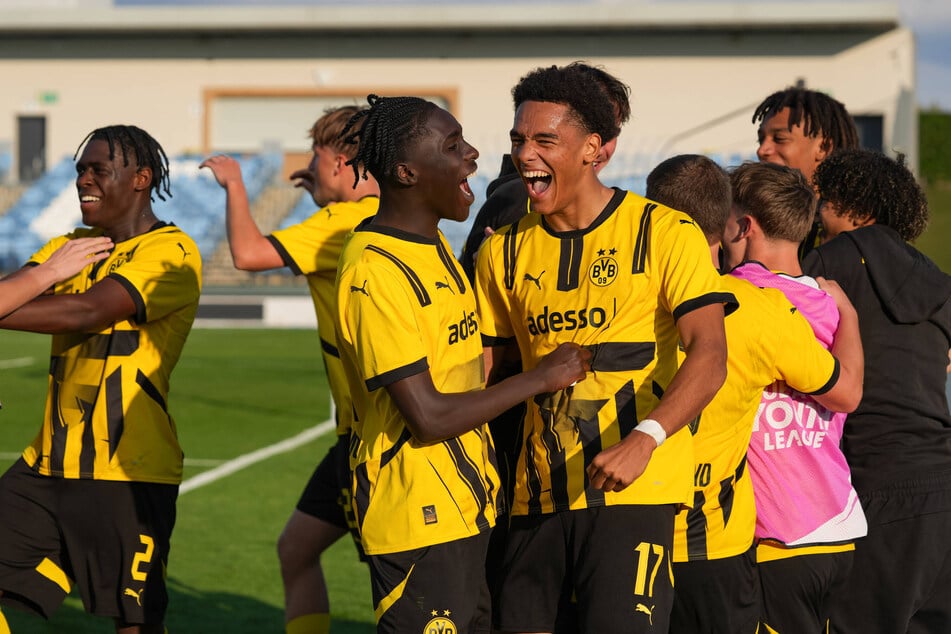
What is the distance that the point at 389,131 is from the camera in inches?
143

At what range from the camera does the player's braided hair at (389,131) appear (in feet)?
11.8

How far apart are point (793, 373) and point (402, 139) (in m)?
1.40

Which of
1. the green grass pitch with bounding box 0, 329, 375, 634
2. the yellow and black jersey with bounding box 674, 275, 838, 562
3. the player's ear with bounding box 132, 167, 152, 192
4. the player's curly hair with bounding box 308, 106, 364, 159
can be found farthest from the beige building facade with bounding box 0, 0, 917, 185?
the yellow and black jersey with bounding box 674, 275, 838, 562

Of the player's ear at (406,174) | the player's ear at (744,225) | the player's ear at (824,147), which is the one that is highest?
the player's ear at (824,147)

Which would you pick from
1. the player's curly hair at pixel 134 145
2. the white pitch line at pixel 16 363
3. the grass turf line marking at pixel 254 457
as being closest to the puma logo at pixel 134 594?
the player's curly hair at pixel 134 145

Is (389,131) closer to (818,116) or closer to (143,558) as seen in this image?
(143,558)

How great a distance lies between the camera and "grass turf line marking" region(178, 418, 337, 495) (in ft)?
31.2

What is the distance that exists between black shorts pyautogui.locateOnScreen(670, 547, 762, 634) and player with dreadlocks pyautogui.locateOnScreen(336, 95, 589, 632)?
649 mm

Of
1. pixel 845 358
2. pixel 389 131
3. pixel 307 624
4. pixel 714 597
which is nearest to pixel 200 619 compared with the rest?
pixel 307 624

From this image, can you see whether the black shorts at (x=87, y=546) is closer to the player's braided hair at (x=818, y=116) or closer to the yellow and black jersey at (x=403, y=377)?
the yellow and black jersey at (x=403, y=377)

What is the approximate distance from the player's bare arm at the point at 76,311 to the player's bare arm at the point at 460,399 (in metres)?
1.52

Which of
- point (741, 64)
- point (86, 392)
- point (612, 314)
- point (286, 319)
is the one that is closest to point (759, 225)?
point (612, 314)

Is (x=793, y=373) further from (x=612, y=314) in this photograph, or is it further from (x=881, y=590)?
(x=881, y=590)

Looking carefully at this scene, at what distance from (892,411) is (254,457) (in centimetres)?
708
